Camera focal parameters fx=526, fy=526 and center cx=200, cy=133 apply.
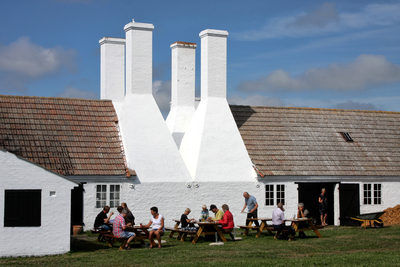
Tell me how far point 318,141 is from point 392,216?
482cm

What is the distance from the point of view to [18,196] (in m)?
15.1

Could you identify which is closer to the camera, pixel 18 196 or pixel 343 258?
pixel 343 258

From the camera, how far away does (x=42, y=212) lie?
15391 mm

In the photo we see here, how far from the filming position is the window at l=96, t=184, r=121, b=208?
814 inches

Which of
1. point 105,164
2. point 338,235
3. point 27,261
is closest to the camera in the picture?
point 27,261

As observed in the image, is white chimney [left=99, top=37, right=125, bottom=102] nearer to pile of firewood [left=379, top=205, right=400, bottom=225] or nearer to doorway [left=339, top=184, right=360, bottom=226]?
doorway [left=339, top=184, right=360, bottom=226]

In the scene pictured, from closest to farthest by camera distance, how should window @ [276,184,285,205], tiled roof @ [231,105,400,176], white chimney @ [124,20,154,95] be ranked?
white chimney @ [124,20,154,95]
window @ [276,184,285,205]
tiled roof @ [231,105,400,176]

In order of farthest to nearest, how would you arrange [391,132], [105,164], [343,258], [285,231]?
[391,132] → [105,164] → [285,231] → [343,258]

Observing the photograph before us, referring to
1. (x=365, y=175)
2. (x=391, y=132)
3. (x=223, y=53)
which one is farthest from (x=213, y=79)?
(x=391, y=132)

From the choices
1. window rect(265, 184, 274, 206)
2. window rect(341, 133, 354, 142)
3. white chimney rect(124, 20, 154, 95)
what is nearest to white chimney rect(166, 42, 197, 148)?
white chimney rect(124, 20, 154, 95)

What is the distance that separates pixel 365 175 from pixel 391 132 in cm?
440

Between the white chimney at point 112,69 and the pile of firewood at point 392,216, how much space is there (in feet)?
42.8

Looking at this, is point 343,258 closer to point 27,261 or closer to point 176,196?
point 27,261

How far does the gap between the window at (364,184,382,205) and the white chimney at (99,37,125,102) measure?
12.2 meters
